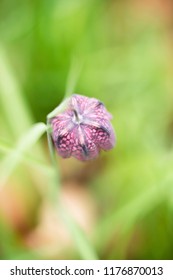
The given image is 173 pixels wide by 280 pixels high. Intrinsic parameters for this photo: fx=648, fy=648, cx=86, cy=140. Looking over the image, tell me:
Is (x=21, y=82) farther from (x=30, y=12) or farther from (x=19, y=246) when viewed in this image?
(x=19, y=246)

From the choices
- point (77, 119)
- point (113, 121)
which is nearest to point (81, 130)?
point (77, 119)

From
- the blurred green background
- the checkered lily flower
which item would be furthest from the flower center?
the blurred green background

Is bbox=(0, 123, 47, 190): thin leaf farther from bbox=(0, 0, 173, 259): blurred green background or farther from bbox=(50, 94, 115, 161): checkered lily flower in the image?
bbox=(0, 0, 173, 259): blurred green background

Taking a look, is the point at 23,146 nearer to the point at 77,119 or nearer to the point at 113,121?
the point at 77,119

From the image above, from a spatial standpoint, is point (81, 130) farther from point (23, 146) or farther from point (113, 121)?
point (113, 121)

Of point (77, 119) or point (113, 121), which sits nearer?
point (77, 119)

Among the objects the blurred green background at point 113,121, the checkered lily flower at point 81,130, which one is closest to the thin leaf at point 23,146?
the checkered lily flower at point 81,130

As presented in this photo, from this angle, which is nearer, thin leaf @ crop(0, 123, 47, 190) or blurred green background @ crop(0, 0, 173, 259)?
thin leaf @ crop(0, 123, 47, 190)
